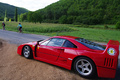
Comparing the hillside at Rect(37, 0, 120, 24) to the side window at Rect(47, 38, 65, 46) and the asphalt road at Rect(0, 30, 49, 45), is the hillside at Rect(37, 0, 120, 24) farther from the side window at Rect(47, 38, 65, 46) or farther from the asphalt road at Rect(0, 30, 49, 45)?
the side window at Rect(47, 38, 65, 46)

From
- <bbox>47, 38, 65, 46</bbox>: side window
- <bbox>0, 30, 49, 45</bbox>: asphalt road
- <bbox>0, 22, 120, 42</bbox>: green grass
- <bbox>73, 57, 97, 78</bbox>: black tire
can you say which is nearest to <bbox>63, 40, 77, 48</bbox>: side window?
<bbox>47, 38, 65, 46</bbox>: side window

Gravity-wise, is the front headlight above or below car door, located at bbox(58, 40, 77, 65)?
above

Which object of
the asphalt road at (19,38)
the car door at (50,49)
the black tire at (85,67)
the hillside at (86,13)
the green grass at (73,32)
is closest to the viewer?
Result: the black tire at (85,67)

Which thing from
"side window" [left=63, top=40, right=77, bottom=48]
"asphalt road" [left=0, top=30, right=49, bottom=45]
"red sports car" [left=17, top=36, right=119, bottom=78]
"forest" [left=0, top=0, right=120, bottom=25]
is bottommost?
"asphalt road" [left=0, top=30, right=49, bottom=45]

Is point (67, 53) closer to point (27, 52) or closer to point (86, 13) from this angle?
point (27, 52)

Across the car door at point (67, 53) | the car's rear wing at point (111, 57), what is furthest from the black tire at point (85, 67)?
the car's rear wing at point (111, 57)

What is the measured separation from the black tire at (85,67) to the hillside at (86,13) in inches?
3141

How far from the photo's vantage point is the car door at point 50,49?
394 centimetres

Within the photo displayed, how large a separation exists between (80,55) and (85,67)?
0.44 m

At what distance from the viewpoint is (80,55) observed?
11.2 ft

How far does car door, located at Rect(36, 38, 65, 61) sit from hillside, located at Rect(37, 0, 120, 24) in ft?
260

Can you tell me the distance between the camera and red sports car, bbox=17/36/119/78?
9.96 ft

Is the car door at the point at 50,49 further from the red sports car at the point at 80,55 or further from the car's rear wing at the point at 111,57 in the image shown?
the car's rear wing at the point at 111,57

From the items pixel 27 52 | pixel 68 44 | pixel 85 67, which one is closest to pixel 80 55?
pixel 85 67
